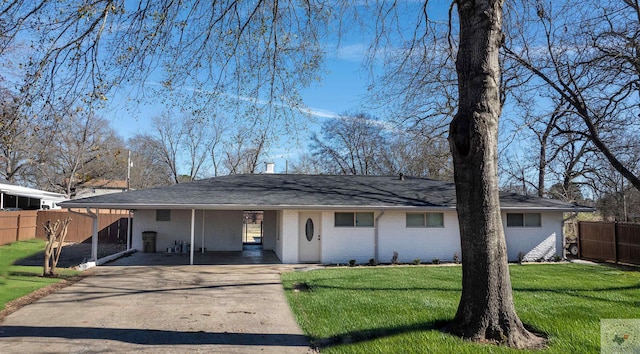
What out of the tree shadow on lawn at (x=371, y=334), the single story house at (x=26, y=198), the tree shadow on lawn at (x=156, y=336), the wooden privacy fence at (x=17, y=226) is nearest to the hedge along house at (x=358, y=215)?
the tree shadow on lawn at (x=156, y=336)

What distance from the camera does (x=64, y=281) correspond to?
37.4 feet

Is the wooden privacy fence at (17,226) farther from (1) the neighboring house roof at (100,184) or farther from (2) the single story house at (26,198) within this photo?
(1) the neighboring house roof at (100,184)

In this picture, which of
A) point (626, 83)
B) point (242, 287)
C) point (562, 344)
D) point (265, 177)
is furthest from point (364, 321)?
point (265, 177)

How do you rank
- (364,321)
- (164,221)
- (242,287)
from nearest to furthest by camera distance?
(364,321)
(242,287)
(164,221)

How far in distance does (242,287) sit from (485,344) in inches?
270

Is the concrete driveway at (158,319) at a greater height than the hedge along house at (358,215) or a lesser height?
lesser

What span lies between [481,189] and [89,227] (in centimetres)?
2577

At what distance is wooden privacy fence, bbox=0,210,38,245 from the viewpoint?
2042cm

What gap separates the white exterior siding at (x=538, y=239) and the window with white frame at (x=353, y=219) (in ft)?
18.1

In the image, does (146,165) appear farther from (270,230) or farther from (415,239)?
(415,239)

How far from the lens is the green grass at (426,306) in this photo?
583 centimetres

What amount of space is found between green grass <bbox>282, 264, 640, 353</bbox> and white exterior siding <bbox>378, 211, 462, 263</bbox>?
8.53 ft

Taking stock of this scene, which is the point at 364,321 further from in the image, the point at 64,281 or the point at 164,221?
the point at 164,221

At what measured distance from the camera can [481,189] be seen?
6082mm
